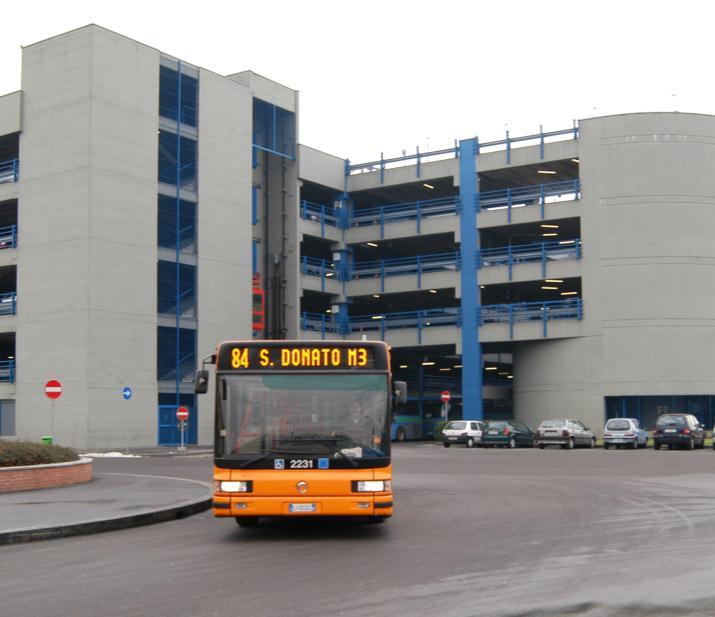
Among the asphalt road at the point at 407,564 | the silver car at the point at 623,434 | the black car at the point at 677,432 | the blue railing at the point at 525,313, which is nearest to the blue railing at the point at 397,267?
the blue railing at the point at 525,313

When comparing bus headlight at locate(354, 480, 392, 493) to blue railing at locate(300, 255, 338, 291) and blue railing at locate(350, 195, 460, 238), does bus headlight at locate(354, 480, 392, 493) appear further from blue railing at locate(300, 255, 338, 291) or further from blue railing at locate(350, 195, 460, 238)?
blue railing at locate(350, 195, 460, 238)

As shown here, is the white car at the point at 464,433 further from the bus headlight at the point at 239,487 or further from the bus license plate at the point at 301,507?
the bus headlight at the point at 239,487

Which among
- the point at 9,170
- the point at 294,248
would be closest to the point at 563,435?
the point at 294,248

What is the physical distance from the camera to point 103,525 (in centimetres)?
1483

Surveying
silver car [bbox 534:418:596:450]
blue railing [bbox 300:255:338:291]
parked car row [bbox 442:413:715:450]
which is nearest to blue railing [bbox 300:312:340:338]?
blue railing [bbox 300:255:338:291]

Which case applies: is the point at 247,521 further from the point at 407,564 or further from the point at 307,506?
the point at 407,564

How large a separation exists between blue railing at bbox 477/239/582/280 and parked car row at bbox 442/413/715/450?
450 inches

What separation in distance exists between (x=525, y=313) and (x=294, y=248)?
45.2 feet

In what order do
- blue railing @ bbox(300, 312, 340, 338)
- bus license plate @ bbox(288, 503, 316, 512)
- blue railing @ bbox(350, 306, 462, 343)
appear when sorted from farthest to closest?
blue railing @ bbox(350, 306, 462, 343) → blue railing @ bbox(300, 312, 340, 338) → bus license plate @ bbox(288, 503, 316, 512)

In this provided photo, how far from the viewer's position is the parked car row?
4447 cm

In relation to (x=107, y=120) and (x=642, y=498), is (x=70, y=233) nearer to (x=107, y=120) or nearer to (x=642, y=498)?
(x=107, y=120)

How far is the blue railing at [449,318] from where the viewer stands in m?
55.5

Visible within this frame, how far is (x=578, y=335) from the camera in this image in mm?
54344

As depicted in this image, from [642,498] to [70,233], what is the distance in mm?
32322
